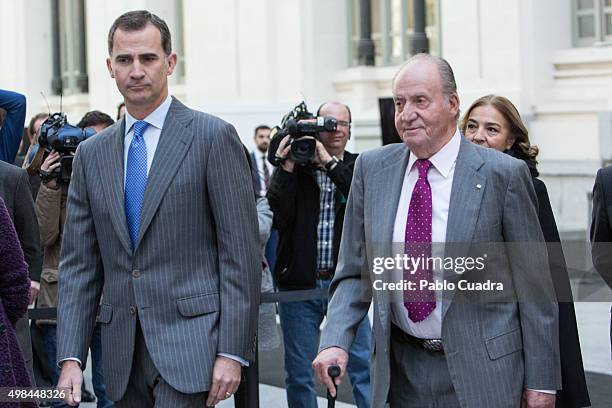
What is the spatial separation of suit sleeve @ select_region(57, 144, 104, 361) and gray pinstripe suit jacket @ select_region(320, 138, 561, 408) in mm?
980

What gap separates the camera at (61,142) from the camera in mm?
7500

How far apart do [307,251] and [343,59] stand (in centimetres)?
1144

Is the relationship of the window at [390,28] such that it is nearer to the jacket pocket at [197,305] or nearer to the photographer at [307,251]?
Result: the photographer at [307,251]

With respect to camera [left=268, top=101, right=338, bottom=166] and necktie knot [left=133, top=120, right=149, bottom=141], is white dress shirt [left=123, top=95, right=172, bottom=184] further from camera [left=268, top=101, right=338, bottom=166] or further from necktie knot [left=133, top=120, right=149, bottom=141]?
camera [left=268, top=101, right=338, bottom=166]

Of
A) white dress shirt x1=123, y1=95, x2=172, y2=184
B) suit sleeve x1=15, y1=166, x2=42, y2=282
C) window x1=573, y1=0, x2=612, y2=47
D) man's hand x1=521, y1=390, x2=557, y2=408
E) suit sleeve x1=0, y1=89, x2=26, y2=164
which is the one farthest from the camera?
window x1=573, y1=0, x2=612, y2=47

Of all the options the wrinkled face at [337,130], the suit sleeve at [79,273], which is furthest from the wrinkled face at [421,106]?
the wrinkled face at [337,130]

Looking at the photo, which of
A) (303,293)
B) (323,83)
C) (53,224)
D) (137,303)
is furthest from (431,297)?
(323,83)

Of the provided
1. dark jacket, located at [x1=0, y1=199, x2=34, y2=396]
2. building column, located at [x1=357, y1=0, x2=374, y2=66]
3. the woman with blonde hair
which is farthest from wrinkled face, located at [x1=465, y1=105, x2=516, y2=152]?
building column, located at [x1=357, y1=0, x2=374, y2=66]

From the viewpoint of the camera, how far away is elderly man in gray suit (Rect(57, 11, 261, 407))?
4570mm

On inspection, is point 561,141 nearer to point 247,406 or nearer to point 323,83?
point 323,83

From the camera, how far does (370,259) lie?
4.45 meters


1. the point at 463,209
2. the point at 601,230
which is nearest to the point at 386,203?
the point at 463,209

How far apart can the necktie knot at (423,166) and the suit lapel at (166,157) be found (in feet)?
2.96

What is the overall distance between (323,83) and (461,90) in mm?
3375
